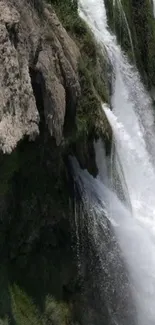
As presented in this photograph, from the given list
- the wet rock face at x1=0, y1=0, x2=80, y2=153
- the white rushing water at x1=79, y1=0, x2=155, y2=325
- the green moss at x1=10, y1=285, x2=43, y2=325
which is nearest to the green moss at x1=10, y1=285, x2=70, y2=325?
the green moss at x1=10, y1=285, x2=43, y2=325

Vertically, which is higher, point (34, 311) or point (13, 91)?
point (13, 91)

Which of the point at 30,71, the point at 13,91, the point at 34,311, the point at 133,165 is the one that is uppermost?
the point at 30,71

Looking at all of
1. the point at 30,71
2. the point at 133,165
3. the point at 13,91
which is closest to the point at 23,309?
the point at 13,91

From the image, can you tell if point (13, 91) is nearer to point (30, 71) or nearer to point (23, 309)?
point (30, 71)

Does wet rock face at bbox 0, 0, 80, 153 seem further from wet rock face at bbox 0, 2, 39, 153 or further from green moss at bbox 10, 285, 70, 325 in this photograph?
green moss at bbox 10, 285, 70, 325

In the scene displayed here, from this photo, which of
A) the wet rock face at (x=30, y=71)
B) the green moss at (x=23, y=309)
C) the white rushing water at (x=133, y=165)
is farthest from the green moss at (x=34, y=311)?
the wet rock face at (x=30, y=71)

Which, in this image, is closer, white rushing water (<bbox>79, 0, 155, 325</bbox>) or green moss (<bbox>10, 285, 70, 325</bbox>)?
green moss (<bbox>10, 285, 70, 325</bbox>)
